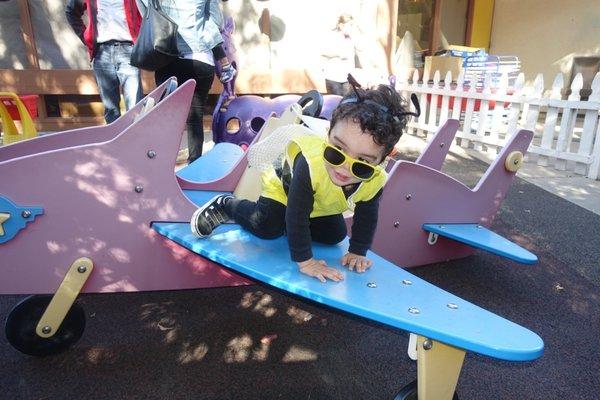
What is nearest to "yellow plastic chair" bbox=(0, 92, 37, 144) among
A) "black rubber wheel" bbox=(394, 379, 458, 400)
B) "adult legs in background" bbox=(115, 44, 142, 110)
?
"adult legs in background" bbox=(115, 44, 142, 110)

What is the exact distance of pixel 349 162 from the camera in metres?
1.61

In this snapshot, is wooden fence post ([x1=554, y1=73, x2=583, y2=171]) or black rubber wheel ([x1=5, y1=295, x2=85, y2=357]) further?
wooden fence post ([x1=554, y1=73, x2=583, y2=171])

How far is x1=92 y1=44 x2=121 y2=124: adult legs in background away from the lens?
405cm

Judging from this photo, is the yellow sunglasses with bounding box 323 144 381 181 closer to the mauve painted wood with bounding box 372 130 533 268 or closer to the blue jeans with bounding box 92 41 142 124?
the mauve painted wood with bounding box 372 130 533 268

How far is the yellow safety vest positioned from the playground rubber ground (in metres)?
0.44

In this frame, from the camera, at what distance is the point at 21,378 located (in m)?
1.91

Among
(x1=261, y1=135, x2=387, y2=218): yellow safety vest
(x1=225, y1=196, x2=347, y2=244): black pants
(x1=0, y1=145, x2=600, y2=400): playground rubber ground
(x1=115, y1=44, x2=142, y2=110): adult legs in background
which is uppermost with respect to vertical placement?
(x1=115, y1=44, x2=142, y2=110): adult legs in background

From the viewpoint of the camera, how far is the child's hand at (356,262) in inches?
70.2

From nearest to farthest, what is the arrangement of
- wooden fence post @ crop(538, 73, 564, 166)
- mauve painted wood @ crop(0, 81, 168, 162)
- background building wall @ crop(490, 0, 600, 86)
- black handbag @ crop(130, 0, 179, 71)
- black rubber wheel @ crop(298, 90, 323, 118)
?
mauve painted wood @ crop(0, 81, 168, 162), black rubber wheel @ crop(298, 90, 323, 118), black handbag @ crop(130, 0, 179, 71), wooden fence post @ crop(538, 73, 564, 166), background building wall @ crop(490, 0, 600, 86)

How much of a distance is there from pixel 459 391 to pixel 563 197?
10.7 feet

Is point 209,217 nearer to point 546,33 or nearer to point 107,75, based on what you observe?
point 107,75

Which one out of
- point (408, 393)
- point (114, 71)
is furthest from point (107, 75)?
point (408, 393)

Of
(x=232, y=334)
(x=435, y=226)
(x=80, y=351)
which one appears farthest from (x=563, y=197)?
(x=80, y=351)

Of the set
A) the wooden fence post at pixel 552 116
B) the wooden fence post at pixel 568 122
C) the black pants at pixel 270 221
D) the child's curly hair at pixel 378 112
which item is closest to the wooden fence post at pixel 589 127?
the wooden fence post at pixel 568 122
